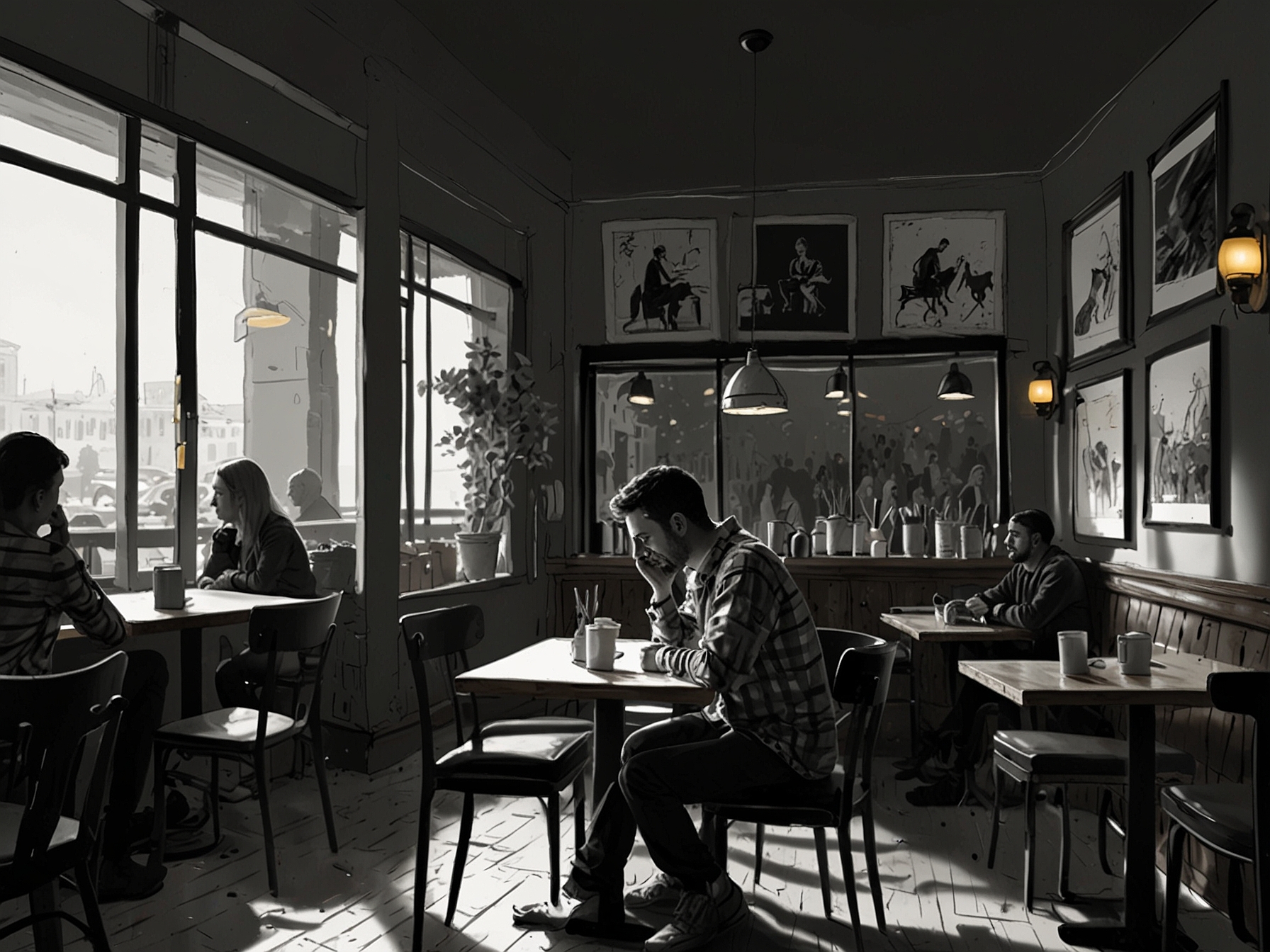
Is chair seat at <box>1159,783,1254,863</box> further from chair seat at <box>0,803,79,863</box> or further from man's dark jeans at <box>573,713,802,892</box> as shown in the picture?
chair seat at <box>0,803,79,863</box>

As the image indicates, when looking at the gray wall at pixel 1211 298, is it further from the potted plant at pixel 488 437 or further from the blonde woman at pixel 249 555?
the blonde woman at pixel 249 555

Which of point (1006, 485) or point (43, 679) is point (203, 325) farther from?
point (1006, 485)

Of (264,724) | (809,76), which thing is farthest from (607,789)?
(809,76)

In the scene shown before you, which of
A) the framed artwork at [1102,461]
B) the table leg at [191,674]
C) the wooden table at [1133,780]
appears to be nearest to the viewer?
the wooden table at [1133,780]

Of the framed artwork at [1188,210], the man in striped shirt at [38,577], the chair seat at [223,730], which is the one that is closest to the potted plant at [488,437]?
the chair seat at [223,730]

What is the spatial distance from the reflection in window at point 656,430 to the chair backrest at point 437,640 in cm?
339

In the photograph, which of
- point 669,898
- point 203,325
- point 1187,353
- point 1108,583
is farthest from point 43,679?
point 1108,583

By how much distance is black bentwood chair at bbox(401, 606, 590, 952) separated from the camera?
287 cm

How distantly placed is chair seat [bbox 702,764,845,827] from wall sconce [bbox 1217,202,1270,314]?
2162 mm

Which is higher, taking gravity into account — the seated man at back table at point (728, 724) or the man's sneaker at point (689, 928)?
the seated man at back table at point (728, 724)

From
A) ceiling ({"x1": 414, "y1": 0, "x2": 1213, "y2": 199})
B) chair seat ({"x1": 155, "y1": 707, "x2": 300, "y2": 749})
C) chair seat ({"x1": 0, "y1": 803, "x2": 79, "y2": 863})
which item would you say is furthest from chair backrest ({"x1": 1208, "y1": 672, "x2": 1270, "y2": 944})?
ceiling ({"x1": 414, "y1": 0, "x2": 1213, "y2": 199})

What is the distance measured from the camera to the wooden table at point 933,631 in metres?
4.41

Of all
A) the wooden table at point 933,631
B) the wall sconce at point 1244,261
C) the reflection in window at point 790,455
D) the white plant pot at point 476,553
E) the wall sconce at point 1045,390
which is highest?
the wall sconce at point 1244,261

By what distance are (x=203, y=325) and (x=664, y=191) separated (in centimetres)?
336
